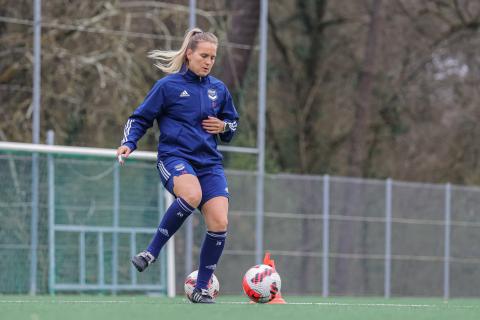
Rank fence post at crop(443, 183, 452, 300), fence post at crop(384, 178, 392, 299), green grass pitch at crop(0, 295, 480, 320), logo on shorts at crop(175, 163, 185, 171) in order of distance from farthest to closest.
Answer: fence post at crop(443, 183, 452, 300)
fence post at crop(384, 178, 392, 299)
logo on shorts at crop(175, 163, 185, 171)
green grass pitch at crop(0, 295, 480, 320)

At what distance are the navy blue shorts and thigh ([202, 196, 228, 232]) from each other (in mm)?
39

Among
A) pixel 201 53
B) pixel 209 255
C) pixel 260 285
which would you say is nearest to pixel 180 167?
pixel 209 255

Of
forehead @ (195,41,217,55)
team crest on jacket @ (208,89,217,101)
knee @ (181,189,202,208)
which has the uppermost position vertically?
forehead @ (195,41,217,55)

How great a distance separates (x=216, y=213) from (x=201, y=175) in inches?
12.7

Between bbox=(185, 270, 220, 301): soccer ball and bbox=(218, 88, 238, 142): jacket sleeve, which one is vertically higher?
bbox=(218, 88, 238, 142): jacket sleeve

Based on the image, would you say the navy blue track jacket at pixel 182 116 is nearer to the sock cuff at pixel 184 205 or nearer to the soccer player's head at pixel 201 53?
the soccer player's head at pixel 201 53

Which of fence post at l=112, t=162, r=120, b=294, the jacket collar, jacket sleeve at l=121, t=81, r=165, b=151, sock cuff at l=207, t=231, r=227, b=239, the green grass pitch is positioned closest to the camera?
the green grass pitch

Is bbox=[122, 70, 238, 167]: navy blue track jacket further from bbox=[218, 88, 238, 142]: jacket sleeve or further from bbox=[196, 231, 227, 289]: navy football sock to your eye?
bbox=[196, 231, 227, 289]: navy football sock

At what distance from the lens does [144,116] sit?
29.4 feet

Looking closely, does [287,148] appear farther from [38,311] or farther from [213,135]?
[38,311]

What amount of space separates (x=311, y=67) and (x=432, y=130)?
3.38 meters

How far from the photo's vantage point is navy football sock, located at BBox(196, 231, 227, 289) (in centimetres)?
881

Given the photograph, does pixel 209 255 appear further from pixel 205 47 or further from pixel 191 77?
pixel 205 47

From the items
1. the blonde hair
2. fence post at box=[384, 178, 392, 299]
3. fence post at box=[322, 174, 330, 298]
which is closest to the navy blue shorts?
the blonde hair
